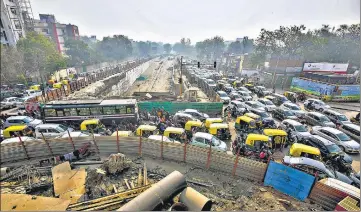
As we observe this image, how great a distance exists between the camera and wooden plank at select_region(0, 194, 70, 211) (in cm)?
628

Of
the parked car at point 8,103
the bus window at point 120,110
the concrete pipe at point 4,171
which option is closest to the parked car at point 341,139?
the bus window at point 120,110

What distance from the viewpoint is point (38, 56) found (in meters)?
34.4

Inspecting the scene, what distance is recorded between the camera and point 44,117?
17906 millimetres

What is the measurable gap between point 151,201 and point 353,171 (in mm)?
13636

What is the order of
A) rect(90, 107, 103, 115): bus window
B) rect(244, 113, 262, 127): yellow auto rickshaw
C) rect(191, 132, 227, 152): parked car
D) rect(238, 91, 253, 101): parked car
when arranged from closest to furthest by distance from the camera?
1. rect(191, 132, 227, 152): parked car
2. rect(244, 113, 262, 127): yellow auto rickshaw
3. rect(90, 107, 103, 115): bus window
4. rect(238, 91, 253, 101): parked car

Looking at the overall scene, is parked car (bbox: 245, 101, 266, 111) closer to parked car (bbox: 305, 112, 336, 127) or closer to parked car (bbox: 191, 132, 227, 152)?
parked car (bbox: 305, 112, 336, 127)

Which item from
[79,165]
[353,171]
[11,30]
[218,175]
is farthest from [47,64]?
[353,171]

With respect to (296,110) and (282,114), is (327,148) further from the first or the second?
(296,110)

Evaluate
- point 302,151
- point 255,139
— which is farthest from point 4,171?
point 302,151

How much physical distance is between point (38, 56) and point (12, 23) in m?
15.8

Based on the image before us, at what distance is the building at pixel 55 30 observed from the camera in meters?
66.7

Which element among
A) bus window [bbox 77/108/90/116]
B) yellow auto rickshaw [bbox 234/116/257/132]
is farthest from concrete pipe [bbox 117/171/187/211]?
bus window [bbox 77/108/90/116]

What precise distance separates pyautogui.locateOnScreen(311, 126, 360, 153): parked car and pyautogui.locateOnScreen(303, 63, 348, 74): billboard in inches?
1122

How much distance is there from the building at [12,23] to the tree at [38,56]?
11.7 feet
